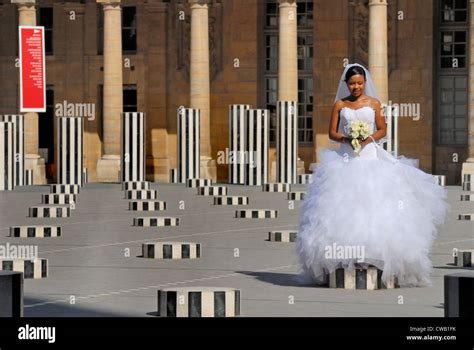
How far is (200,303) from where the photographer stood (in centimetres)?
1662

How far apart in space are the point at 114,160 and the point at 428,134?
985 cm

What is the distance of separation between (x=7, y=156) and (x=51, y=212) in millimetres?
16300

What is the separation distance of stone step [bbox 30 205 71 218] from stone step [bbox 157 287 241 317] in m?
19.0

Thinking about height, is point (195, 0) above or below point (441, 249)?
above

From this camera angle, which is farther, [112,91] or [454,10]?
[454,10]

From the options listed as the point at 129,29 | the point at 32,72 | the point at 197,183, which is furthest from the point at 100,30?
the point at 32,72

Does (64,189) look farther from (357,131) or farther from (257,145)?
(357,131)

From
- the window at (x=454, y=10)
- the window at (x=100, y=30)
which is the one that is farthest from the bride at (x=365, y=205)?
the window at (x=100, y=30)

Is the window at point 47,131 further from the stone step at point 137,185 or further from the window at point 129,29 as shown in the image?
the stone step at point 137,185

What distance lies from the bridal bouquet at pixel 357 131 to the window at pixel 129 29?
40579 mm

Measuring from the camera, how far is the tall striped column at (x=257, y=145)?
52.3 meters

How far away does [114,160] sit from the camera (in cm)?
5756
